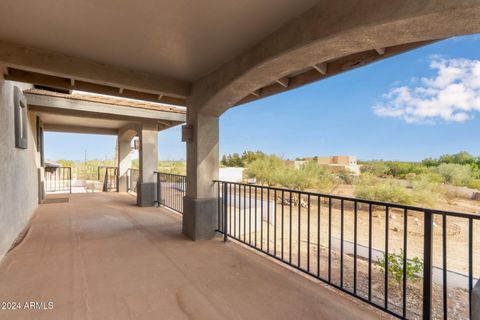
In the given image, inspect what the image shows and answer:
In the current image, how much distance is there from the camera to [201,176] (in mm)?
3795

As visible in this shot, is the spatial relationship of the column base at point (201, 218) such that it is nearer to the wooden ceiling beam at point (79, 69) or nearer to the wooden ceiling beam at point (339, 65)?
the wooden ceiling beam at point (79, 69)

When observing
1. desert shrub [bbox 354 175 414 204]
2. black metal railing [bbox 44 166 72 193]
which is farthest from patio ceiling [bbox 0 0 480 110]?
desert shrub [bbox 354 175 414 204]

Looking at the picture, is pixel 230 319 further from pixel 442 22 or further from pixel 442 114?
pixel 442 114

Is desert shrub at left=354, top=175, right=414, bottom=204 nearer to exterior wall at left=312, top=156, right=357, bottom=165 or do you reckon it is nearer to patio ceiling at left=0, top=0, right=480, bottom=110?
patio ceiling at left=0, top=0, right=480, bottom=110

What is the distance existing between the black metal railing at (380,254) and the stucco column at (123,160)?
5.53 metres

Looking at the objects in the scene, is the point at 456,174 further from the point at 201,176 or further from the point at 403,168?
the point at 201,176

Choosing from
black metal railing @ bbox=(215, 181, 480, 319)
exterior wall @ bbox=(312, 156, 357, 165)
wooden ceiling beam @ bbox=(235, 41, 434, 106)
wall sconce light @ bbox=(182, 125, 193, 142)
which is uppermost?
wooden ceiling beam @ bbox=(235, 41, 434, 106)

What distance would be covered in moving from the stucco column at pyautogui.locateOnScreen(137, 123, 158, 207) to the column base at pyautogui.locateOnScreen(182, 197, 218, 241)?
9.62 ft

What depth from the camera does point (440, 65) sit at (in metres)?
28.8

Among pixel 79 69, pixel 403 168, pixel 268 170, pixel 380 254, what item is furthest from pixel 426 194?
pixel 79 69

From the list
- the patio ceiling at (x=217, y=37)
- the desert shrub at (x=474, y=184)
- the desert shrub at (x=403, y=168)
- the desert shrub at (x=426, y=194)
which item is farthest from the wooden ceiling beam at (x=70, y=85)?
the desert shrub at (x=403, y=168)

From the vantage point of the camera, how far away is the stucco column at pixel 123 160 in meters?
8.84

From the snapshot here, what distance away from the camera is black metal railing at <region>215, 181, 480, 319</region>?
1.68 m

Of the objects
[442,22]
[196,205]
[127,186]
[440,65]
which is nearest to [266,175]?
[127,186]
